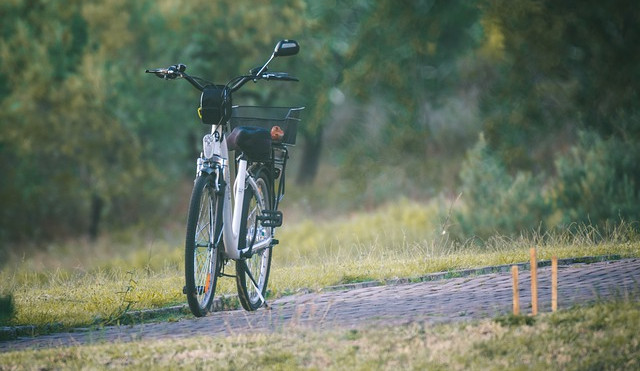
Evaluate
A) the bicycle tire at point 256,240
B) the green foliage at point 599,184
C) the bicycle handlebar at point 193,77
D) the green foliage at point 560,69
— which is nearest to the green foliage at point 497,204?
the green foliage at point 599,184

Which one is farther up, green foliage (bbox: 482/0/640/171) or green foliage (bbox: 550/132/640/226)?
green foliage (bbox: 482/0/640/171)

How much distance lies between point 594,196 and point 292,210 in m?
13.5

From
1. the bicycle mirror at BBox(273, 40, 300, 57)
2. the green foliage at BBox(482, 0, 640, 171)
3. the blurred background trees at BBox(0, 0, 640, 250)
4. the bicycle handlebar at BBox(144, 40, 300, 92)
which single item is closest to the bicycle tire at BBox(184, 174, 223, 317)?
the bicycle handlebar at BBox(144, 40, 300, 92)

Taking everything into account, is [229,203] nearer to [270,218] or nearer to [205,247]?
[205,247]

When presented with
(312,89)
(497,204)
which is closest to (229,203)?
(497,204)

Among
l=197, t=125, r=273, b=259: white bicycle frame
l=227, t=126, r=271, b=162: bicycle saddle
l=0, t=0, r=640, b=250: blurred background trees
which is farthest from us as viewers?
l=0, t=0, r=640, b=250: blurred background trees

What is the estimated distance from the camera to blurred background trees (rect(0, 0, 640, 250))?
21.2 m

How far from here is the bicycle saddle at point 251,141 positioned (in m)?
8.40

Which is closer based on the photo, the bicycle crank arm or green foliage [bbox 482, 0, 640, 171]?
the bicycle crank arm

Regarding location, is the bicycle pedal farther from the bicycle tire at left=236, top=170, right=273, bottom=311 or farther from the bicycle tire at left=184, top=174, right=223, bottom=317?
the bicycle tire at left=184, top=174, right=223, bottom=317

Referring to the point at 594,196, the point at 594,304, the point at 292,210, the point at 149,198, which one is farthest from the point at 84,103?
the point at 594,304

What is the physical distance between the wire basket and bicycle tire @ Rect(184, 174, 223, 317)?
0.99 meters

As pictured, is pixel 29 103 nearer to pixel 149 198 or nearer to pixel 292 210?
pixel 149 198

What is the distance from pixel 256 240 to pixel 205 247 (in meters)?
0.90
